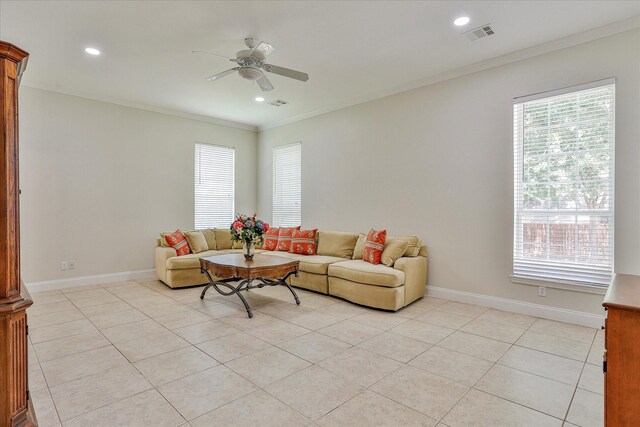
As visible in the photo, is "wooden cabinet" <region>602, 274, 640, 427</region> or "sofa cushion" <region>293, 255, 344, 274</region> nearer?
"wooden cabinet" <region>602, 274, 640, 427</region>

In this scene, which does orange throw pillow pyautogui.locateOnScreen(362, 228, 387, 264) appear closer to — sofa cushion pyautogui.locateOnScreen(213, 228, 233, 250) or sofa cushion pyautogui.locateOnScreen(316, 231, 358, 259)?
sofa cushion pyautogui.locateOnScreen(316, 231, 358, 259)

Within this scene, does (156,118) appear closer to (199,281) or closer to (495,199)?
(199,281)

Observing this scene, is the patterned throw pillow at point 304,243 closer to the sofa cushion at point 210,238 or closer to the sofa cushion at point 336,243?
the sofa cushion at point 336,243

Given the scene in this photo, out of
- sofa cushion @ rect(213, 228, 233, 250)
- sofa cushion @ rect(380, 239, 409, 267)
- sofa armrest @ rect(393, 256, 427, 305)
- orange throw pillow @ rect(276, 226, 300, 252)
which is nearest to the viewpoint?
sofa armrest @ rect(393, 256, 427, 305)

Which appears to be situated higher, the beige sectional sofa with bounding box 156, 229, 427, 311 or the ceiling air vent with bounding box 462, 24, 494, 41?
the ceiling air vent with bounding box 462, 24, 494, 41

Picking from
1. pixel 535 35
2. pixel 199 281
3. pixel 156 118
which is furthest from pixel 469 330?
pixel 156 118

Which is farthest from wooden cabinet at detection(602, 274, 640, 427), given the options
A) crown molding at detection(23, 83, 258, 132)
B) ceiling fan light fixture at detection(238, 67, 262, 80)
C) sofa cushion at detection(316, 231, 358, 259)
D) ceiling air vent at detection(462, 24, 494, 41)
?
crown molding at detection(23, 83, 258, 132)

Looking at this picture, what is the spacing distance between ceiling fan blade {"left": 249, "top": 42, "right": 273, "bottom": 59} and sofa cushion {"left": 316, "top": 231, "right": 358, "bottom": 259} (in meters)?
2.95

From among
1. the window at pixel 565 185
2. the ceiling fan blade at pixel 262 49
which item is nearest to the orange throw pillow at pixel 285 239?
the ceiling fan blade at pixel 262 49

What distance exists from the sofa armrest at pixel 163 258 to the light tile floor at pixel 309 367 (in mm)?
1187

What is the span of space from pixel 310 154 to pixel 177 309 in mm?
3634

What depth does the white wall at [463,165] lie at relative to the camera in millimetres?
3293

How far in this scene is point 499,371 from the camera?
2.58 metres

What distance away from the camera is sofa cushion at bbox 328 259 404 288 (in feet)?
13.2
